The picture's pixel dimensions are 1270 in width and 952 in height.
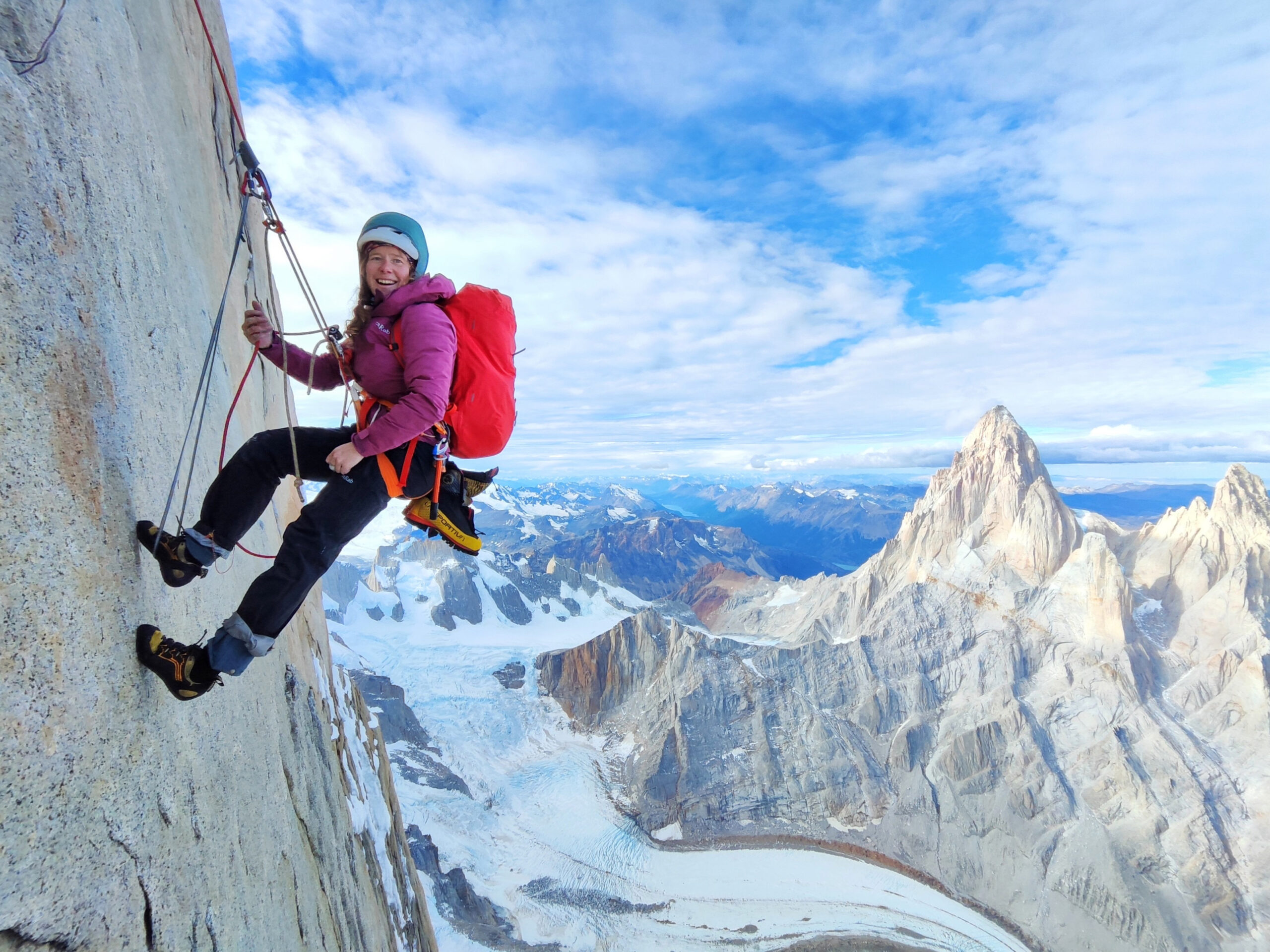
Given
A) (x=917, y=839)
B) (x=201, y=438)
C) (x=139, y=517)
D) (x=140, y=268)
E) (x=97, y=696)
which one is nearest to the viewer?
(x=97, y=696)

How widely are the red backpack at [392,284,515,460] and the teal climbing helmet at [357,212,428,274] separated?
540 mm

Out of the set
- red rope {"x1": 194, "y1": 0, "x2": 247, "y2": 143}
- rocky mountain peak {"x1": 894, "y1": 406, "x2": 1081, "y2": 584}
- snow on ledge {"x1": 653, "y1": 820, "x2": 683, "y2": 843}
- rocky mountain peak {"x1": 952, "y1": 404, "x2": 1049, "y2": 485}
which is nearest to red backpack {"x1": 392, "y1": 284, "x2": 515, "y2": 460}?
red rope {"x1": 194, "y1": 0, "x2": 247, "y2": 143}

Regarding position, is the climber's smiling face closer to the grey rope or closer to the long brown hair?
the long brown hair

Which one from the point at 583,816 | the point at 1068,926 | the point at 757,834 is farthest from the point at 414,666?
the point at 1068,926

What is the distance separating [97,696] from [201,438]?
3.17 metres

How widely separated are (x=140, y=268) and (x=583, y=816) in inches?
2778

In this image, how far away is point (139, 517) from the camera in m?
3.63

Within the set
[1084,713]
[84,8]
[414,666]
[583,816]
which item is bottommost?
[583,816]

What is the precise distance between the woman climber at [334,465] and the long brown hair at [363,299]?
0.01 meters

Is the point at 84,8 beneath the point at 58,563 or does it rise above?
above

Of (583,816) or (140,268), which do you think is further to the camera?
(583,816)

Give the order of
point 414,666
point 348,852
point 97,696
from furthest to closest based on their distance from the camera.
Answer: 1. point 414,666
2. point 348,852
3. point 97,696

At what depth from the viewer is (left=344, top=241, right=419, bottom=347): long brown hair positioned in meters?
4.68

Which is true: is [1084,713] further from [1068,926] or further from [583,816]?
[583,816]
